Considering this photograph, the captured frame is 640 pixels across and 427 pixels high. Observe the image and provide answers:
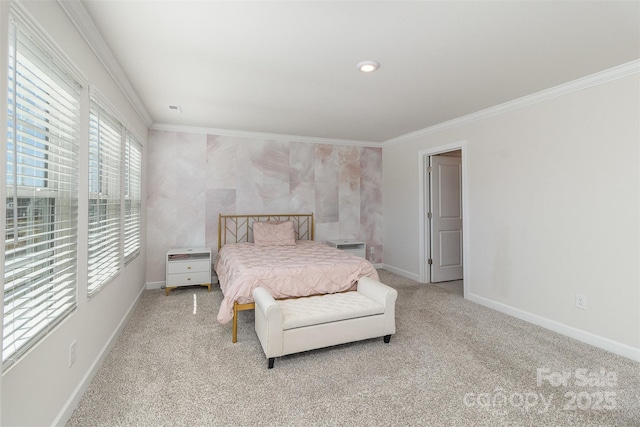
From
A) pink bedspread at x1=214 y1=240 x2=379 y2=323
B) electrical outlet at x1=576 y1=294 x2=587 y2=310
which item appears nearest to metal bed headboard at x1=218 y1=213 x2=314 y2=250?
pink bedspread at x1=214 y1=240 x2=379 y2=323

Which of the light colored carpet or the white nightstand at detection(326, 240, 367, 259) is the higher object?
the white nightstand at detection(326, 240, 367, 259)

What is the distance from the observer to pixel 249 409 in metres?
1.82

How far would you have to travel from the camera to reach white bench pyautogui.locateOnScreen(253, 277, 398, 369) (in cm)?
228

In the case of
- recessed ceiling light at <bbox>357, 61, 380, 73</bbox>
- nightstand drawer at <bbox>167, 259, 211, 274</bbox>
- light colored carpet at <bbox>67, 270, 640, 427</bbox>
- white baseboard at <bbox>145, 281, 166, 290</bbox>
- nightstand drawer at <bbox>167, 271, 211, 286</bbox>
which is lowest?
light colored carpet at <bbox>67, 270, 640, 427</bbox>

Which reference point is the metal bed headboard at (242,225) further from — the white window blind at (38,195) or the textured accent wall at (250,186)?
the white window blind at (38,195)

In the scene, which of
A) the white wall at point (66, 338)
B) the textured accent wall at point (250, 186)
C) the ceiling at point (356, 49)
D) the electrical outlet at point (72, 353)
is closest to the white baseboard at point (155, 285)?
the textured accent wall at point (250, 186)

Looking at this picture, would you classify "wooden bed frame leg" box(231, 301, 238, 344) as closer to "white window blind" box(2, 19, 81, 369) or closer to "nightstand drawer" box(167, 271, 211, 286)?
"white window blind" box(2, 19, 81, 369)

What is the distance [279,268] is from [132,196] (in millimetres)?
2009

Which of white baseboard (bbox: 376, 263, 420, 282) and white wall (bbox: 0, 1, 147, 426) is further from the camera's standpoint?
white baseboard (bbox: 376, 263, 420, 282)

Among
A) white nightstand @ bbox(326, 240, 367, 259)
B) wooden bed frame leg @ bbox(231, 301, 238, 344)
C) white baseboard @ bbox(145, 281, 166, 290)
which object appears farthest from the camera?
white nightstand @ bbox(326, 240, 367, 259)

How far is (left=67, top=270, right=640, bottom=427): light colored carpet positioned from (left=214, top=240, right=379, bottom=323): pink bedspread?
0.44 meters

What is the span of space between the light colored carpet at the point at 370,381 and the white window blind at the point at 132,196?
877 millimetres

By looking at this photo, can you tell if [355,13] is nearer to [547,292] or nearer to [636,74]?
[636,74]

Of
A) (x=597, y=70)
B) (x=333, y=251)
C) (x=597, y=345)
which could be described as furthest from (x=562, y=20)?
(x=333, y=251)
